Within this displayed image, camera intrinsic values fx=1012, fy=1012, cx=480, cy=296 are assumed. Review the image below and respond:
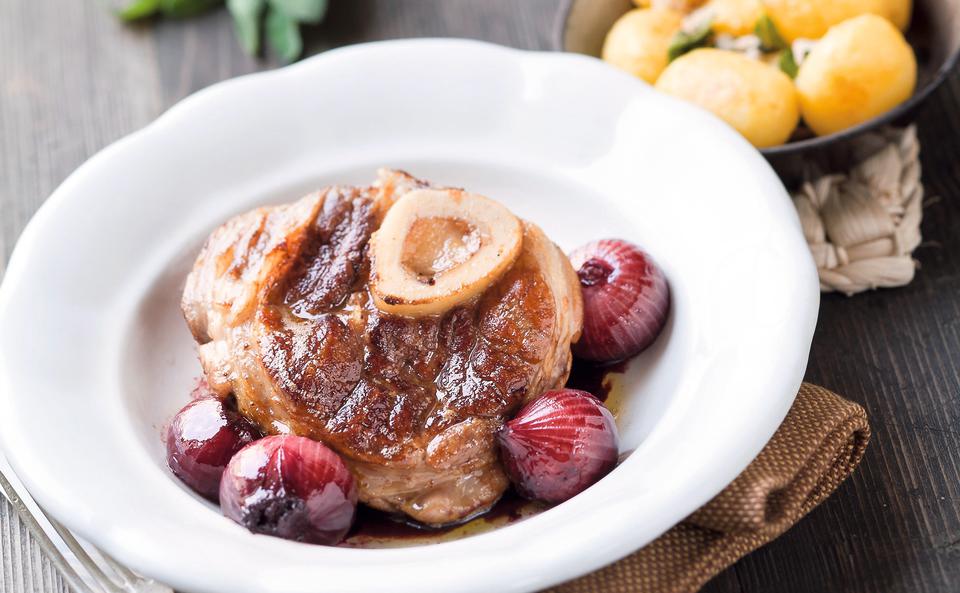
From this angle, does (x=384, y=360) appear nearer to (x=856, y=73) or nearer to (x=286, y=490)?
(x=286, y=490)

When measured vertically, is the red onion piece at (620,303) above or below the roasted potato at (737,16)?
below

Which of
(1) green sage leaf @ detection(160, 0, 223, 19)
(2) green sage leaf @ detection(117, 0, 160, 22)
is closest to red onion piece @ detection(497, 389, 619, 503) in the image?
(1) green sage leaf @ detection(160, 0, 223, 19)

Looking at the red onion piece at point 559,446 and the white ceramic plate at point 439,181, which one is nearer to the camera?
the white ceramic plate at point 439,181

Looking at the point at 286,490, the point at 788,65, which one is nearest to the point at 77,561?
the point at 286,490

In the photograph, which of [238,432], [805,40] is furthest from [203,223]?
A: [805,40]

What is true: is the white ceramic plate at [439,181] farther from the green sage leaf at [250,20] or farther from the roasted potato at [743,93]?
the green sage leaf at [250,20]

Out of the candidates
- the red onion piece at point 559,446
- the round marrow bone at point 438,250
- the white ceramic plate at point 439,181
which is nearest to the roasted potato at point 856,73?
the white ceramic plate at point 439,181
